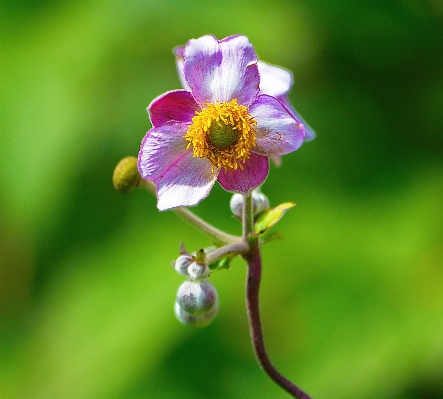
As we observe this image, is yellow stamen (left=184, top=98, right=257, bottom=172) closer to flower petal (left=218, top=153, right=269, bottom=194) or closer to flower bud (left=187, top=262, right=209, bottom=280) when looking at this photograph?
flower petal (left=218, top=153, right=269, bottom=194)

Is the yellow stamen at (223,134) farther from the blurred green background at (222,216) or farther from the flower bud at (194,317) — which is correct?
the blurred green background at (222,216)

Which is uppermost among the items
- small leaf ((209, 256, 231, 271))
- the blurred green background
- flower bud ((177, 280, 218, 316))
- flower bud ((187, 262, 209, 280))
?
flower bud ((187, 262, 209, 280))

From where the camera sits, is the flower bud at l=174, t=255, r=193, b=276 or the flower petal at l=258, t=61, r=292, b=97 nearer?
the flower bud at l=174, t=255, r=193, b=276

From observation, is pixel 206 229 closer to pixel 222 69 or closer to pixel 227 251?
pixel 227 251

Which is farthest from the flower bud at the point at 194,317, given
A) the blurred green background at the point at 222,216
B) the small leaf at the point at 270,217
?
the blurred green background at the point at 222,216

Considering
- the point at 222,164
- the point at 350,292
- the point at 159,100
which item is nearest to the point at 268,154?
the point at 222,164

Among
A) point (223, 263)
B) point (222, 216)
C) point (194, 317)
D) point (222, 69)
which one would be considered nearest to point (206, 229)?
point (223, 263)

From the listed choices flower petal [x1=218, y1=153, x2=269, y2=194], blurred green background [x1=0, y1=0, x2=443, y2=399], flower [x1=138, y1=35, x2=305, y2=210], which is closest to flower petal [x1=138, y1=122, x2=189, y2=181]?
flower [x1=138, y1=35, x2=305, y2=210]
